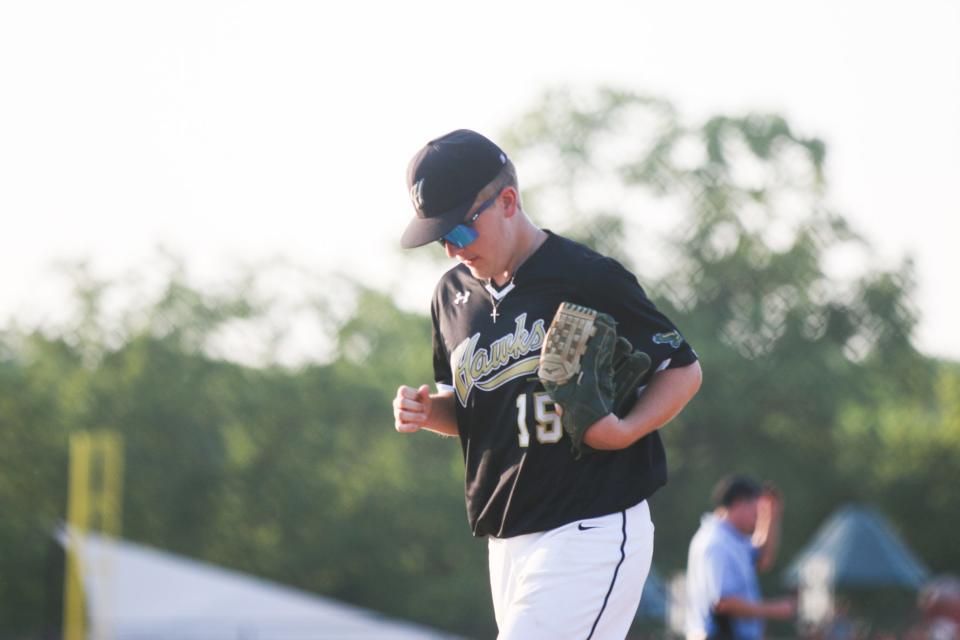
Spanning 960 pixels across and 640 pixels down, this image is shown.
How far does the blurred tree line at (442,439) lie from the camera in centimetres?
3350

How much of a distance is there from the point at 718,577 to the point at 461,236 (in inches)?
205

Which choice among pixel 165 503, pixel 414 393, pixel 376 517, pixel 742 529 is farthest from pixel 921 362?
pixel 414 393

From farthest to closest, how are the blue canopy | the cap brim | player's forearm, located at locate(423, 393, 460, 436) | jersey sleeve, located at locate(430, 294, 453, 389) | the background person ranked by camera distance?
1. the blue canopy
2. the background person
3. jersey sleeve, located at locate(430, 294, 453, 389)
4. player's forearm, located at locate(423, 393, 460, 436)
5. the cap brim

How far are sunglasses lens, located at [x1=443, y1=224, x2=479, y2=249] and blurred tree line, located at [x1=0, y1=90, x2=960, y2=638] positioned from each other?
25.8 metres

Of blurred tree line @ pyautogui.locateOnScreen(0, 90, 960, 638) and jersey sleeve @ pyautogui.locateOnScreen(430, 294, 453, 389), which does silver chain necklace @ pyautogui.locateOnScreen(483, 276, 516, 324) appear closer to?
jersey sleeve @ pyautogui.locateOnScreen(430, 294, 453, 389)

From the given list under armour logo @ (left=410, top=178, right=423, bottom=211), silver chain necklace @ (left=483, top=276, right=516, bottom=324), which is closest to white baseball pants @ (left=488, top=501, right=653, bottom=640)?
silver chain necklace @ (left=483, top=276, right=516, bottom=324)

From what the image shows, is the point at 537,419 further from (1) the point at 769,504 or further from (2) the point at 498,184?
(1) the point at 769,504

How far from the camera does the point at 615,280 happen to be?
4.26m

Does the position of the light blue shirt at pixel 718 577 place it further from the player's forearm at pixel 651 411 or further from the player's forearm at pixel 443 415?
the player's forearm at pixel 651 411

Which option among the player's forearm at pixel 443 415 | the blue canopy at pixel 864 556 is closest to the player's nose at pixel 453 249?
the player's forearm at pixel 443 415

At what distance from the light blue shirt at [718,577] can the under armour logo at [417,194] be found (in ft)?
17.0

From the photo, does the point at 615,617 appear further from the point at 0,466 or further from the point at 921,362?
the point at 921,362

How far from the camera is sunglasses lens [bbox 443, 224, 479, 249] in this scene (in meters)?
4.18

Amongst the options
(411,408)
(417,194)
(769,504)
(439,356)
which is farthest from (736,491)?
(417,194)
